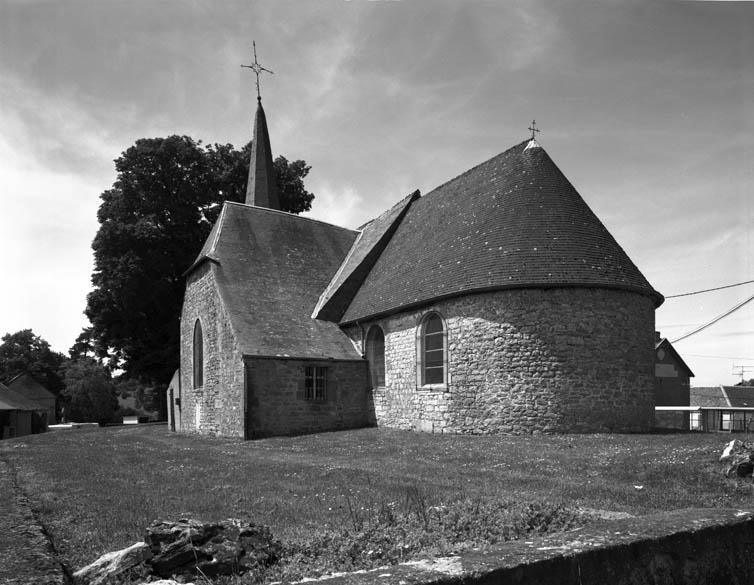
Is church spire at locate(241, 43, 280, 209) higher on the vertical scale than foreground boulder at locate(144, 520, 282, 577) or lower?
higher

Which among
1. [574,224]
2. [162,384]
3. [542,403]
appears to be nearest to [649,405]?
[542,403]

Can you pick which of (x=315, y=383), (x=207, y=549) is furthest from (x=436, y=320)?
(x=207, y=549)

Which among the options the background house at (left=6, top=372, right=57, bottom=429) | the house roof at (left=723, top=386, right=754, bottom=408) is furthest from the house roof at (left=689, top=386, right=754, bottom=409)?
the background house at (left=6, top=372, right=57, bottom=429)

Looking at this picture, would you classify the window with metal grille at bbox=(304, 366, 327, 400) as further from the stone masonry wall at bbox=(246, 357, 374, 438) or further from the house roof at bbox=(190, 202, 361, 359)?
the house roof at bbox=(190, 202, 361, 359)

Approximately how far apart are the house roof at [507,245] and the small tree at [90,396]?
131 feet

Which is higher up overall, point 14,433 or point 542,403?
point 542,403

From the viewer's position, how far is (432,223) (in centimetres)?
2288

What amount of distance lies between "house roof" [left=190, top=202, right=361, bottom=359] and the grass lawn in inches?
256

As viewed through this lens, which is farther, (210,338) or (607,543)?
(210,338)

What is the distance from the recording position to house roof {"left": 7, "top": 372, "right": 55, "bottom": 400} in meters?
61.9

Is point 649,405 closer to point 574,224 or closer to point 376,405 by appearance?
point 574,224

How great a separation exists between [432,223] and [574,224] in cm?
596

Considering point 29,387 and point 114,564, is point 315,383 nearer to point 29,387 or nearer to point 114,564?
point 114,564

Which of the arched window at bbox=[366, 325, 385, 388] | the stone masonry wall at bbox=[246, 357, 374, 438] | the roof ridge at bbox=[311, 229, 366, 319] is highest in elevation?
the roof ridge at bbox=[311, 229, 366, 319]
